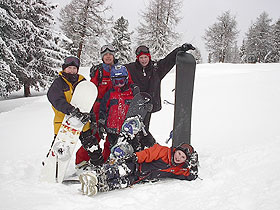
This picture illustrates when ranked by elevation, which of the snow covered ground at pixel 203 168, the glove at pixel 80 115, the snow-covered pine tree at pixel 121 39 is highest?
the snow-covered pine tree at pixel 121 39

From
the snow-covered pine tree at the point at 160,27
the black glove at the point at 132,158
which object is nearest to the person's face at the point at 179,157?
the black glove at the point at 132,158

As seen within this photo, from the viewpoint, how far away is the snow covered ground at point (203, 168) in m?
2.28

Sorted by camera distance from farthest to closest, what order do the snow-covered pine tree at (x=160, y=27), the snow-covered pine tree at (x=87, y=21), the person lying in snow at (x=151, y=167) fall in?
the snow-covered pine tree at (x=160, y=27) → the snow-covered pine tree at (x=87, y=21) → the person lying in snow at (x=151, y=167)

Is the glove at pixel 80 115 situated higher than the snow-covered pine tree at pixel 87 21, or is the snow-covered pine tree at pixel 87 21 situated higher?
the snow-covered pine tree at pixel 87 21

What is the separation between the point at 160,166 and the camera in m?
3.00

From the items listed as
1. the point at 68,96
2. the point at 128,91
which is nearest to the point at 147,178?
the point at 128,91

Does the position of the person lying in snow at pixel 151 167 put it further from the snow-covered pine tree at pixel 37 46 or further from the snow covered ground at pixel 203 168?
the snow-covered pine tree at pixel 37 46

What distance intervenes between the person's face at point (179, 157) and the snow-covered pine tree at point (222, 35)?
28.3 metres

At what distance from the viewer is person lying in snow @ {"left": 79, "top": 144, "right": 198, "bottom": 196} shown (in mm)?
2746

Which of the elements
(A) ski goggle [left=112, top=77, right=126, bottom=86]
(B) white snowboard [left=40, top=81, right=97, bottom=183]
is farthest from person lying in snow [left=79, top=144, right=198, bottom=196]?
(A) ski goggle [left=112, top=77, right=126, bottom=86]

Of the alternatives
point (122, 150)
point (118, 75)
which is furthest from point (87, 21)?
point (122, 150)

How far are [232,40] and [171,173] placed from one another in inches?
1192

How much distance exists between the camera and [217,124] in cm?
571

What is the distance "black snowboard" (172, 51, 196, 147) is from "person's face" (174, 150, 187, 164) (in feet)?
2.80
